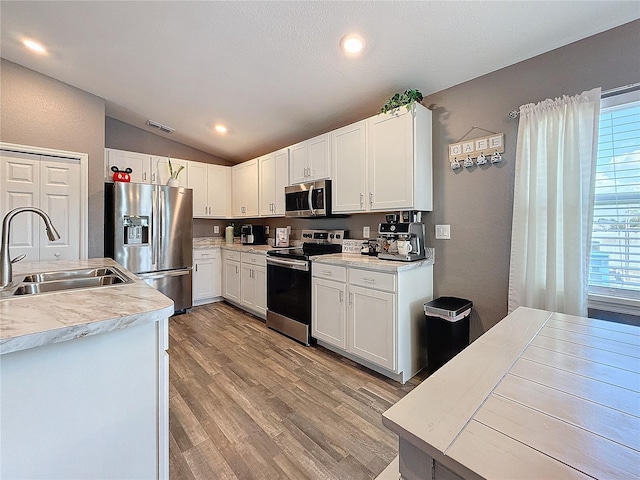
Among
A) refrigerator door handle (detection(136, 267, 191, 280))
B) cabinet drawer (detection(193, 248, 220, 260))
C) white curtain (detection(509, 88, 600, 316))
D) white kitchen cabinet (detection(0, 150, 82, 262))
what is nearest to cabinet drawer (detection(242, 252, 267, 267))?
cabinet drawer (detection(193, 248, 220, 260))

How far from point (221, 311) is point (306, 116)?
289cm

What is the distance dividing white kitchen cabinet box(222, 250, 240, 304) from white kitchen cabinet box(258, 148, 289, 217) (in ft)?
2.59

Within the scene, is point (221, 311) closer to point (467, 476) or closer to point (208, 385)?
point (208, 385)

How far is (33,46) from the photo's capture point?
2.66 m

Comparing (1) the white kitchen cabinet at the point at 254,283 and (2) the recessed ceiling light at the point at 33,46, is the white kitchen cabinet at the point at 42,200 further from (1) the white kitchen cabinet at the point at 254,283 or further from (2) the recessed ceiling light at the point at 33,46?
(1) the white kitchen cabinet at the point at 254,283

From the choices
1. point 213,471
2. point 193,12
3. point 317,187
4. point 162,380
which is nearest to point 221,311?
point 317,187

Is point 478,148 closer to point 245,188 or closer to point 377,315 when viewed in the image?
point 377,315

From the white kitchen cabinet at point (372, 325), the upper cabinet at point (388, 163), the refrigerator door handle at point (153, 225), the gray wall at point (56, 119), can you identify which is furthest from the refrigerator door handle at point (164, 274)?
the white kitchen cabinet at point (372, 325)

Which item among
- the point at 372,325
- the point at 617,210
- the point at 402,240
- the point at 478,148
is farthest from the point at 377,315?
the point at 617,210

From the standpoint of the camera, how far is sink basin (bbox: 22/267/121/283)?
167 centimetres

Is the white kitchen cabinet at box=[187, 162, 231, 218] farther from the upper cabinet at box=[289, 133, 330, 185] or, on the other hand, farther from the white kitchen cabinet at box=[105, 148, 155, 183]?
the upper cabinet at box=[289, 133, 330, 185]

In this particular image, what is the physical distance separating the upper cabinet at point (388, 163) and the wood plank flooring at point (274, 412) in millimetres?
1482

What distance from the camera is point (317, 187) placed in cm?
312

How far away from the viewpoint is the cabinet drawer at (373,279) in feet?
7.14
